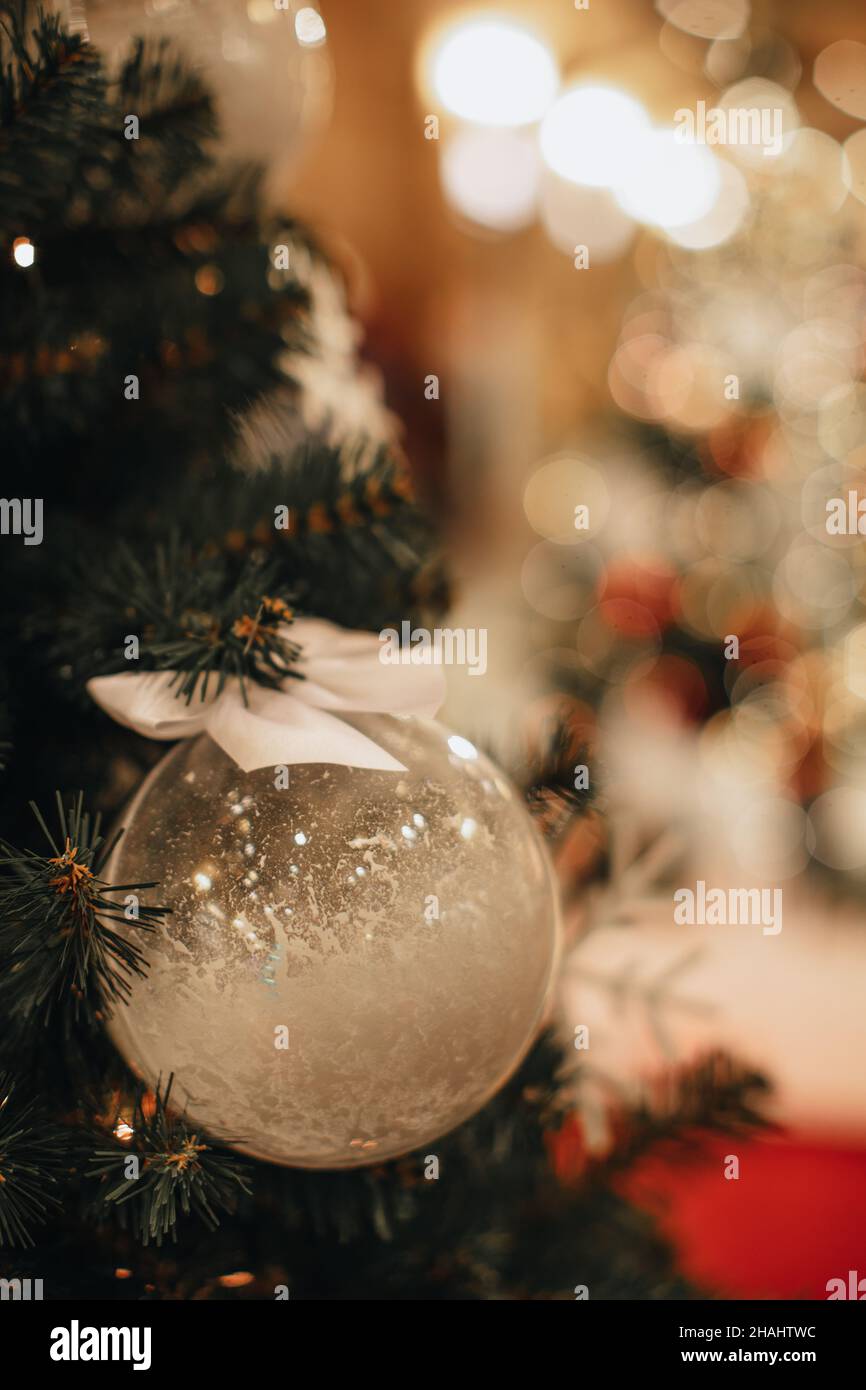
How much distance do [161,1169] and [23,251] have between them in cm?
37

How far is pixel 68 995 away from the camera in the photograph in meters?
0.41

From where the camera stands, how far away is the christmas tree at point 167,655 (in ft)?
1.19

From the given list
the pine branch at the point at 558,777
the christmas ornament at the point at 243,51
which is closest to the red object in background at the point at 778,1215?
the pine branch at the point at 558,777

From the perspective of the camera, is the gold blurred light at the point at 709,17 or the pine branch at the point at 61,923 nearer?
the pine branch at the point at 61,923

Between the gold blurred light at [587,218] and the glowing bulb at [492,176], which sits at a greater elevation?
the glowing bulb at [492,176]

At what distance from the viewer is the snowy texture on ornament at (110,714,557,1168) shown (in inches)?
13.6

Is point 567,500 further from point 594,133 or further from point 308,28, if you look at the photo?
point 308,28

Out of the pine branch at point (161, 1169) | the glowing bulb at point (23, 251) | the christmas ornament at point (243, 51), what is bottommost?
the pine branch at point (161, 1169)

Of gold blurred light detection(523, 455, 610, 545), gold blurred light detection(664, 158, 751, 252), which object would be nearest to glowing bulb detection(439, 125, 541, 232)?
gold blurred light detection(664, 158, 751, 252)

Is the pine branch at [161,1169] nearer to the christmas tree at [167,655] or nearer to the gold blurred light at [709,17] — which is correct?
the christmas tree at [167,655]

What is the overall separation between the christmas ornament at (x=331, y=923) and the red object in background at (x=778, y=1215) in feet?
3.08

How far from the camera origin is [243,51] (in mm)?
523
